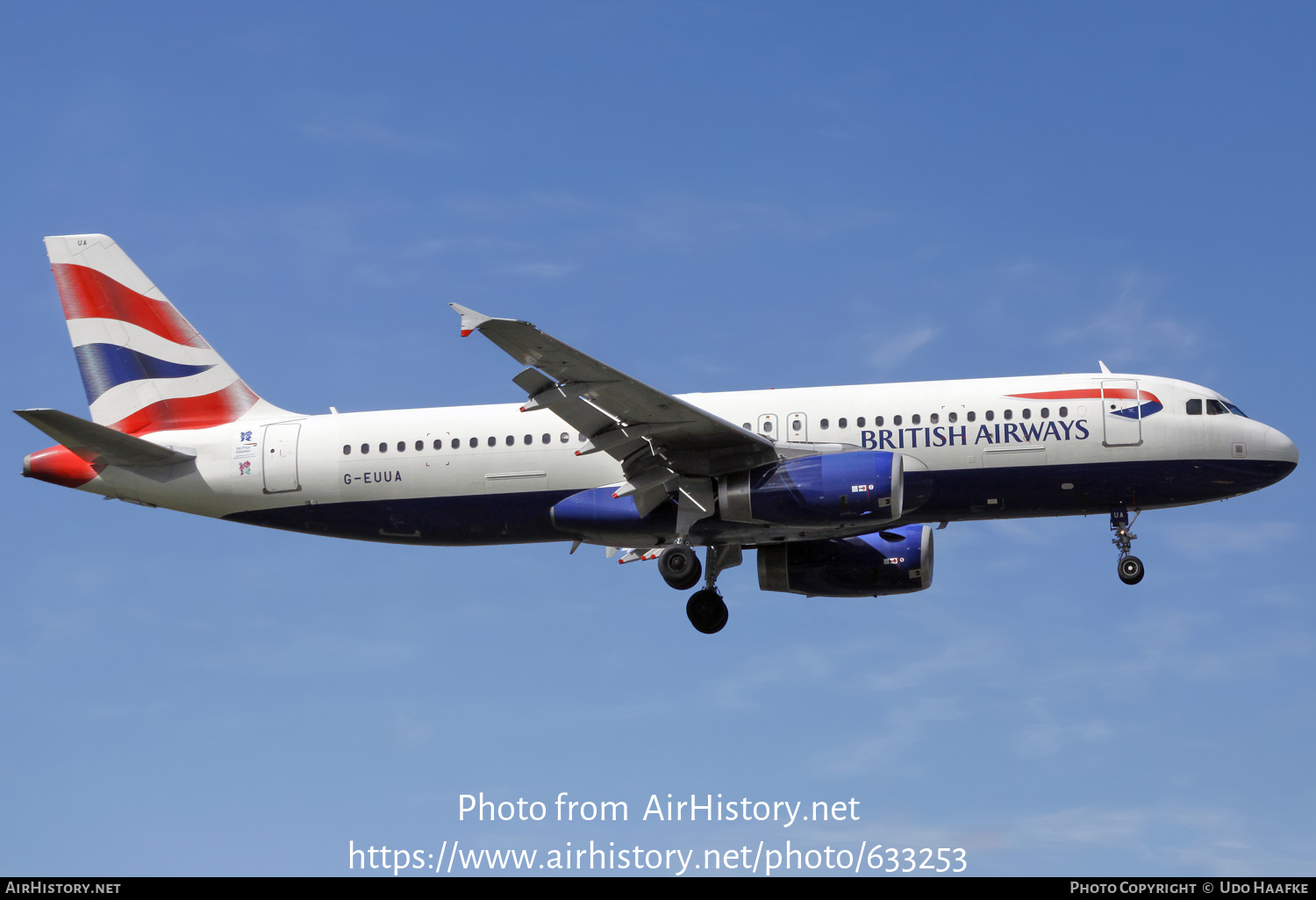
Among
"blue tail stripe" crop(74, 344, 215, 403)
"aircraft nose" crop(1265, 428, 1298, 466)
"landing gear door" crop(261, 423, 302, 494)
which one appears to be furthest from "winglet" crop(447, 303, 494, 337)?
"aircraft nose" crop(1265, 428, 1298, 466)

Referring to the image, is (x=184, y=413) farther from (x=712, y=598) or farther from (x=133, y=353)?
(x=712, y=598)

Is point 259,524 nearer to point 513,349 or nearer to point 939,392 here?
point 513,349

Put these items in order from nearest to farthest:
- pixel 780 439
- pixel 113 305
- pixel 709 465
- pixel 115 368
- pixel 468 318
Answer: pixel 468 318 < pixel 709 465 < pixel 780 439 < pixel 115 368 < pixel 113 305

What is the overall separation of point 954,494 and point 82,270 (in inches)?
887

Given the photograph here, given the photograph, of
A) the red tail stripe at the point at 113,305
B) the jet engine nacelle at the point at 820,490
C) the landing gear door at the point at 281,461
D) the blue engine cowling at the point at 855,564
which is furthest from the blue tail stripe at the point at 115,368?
the blue engine cowling at the point at 855,564

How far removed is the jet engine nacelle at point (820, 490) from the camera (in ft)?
99.1

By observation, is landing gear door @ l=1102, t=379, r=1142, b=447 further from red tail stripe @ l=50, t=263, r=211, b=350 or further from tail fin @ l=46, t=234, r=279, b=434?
red tail stripe @ l=50, t=263, r=211, b=350

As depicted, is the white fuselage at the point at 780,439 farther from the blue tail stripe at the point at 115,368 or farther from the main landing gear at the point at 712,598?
the main landing gear at the point at 712,598

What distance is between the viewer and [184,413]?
119ft

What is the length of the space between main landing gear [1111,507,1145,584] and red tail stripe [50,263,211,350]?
22476mm

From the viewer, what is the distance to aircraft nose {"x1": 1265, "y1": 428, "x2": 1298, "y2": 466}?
32.0m

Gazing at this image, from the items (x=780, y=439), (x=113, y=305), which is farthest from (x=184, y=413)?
(x=780, y=439)

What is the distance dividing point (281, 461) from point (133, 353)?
5655mm

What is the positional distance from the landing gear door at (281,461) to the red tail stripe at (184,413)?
1.92 meters
